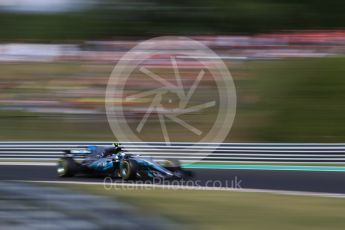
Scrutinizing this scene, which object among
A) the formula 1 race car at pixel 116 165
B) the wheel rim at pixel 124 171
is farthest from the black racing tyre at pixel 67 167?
the wheel rim at pixel 124 171

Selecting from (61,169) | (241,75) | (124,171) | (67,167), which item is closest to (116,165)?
(124,171)

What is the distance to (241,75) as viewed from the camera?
20.3 m

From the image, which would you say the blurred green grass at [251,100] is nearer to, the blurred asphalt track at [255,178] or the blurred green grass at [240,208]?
the blurred asphalt track at [255,178]

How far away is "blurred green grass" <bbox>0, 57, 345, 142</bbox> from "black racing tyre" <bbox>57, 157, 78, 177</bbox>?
744 cm

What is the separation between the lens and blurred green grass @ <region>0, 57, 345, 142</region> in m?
17.2

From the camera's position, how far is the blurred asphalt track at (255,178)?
9062 millimetres

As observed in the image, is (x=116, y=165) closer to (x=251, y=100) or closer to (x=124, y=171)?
(x=124, y=171)

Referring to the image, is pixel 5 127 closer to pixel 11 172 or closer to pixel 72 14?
pixel 11 172

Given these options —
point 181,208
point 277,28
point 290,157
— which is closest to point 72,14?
point 277,28

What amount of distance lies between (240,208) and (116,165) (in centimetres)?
248

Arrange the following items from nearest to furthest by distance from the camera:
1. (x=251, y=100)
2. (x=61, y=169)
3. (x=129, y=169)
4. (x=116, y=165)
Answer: (x=129, y=169)
(x=116, y=165)
(x=61, y=169)
(x=251, y=100)

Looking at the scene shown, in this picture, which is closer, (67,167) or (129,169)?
(129,169)

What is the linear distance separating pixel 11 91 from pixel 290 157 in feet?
34.4

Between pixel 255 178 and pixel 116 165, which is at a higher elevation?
pixel 116 165
